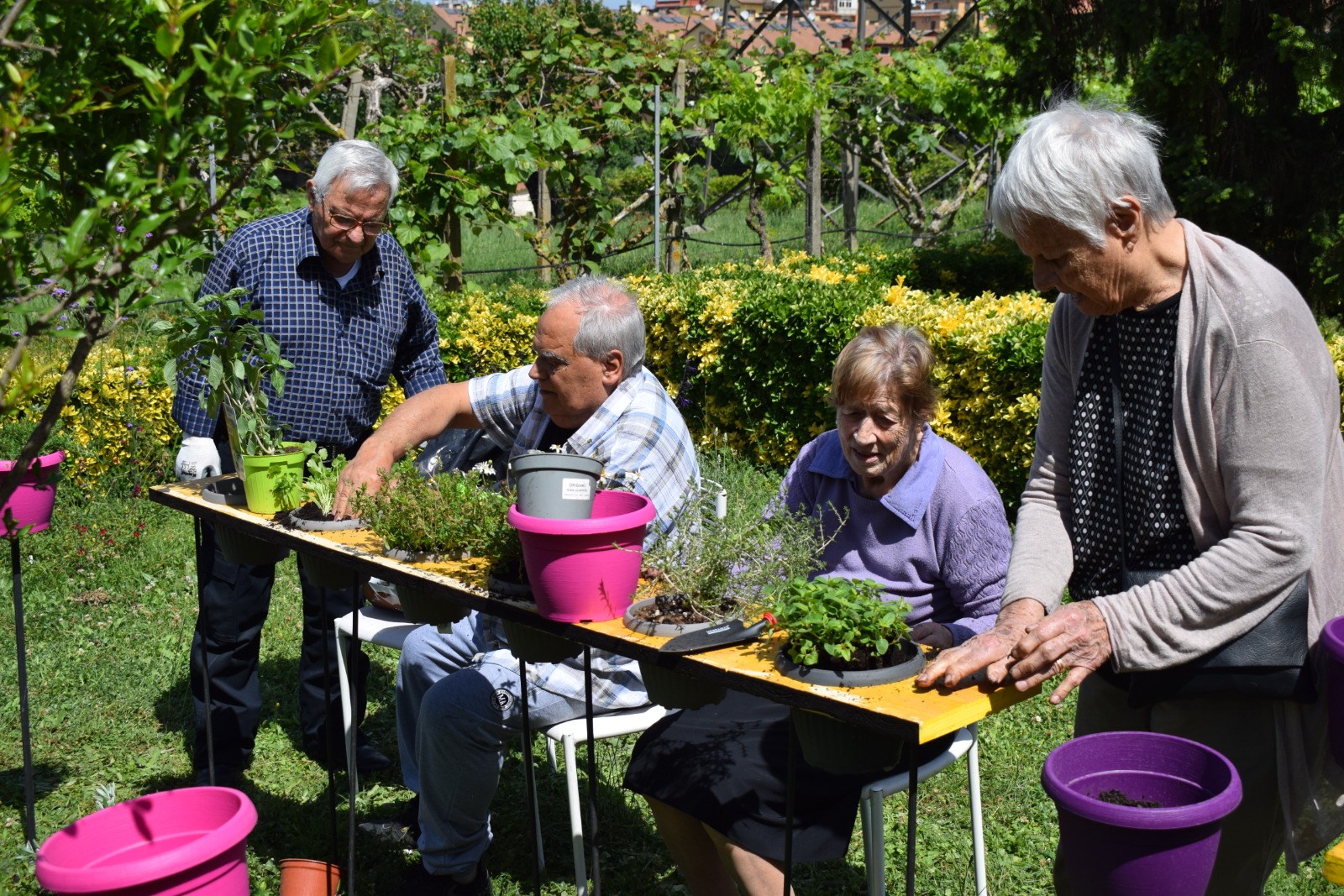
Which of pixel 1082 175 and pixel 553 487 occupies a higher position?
pixel 1082 175

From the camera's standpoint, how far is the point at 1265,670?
5.61 ft

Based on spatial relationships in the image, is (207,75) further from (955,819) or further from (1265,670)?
(955,819)

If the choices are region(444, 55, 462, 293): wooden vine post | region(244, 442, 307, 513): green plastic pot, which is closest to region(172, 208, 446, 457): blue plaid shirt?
region(244, 442, 307, 513): green plastic pot

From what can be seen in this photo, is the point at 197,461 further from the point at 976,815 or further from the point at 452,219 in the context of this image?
the point at 452,219

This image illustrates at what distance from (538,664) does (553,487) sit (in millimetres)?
787

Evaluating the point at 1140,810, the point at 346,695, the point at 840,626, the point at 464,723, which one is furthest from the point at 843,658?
the point at 346,695

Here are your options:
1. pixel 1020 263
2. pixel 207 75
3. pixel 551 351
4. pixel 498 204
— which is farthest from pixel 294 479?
pixel 1020 263

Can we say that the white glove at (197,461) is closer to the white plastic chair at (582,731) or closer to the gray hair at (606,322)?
the gray hair at (606,322)

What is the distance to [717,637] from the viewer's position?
1869mm

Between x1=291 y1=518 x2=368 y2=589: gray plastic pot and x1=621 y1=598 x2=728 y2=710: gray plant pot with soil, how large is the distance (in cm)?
92

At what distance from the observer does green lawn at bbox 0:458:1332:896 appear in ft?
10.1

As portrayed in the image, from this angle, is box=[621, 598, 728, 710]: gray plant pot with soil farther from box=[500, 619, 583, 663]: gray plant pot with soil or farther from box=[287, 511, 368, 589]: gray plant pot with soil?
box=[287, 511, 368, 589]: gray plant pot with soil

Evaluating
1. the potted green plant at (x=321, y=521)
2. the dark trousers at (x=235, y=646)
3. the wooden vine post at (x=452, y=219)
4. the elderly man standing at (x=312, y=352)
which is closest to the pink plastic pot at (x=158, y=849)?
the potted green plant at (x=321, y=521)

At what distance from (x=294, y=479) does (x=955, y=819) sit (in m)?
1.99
